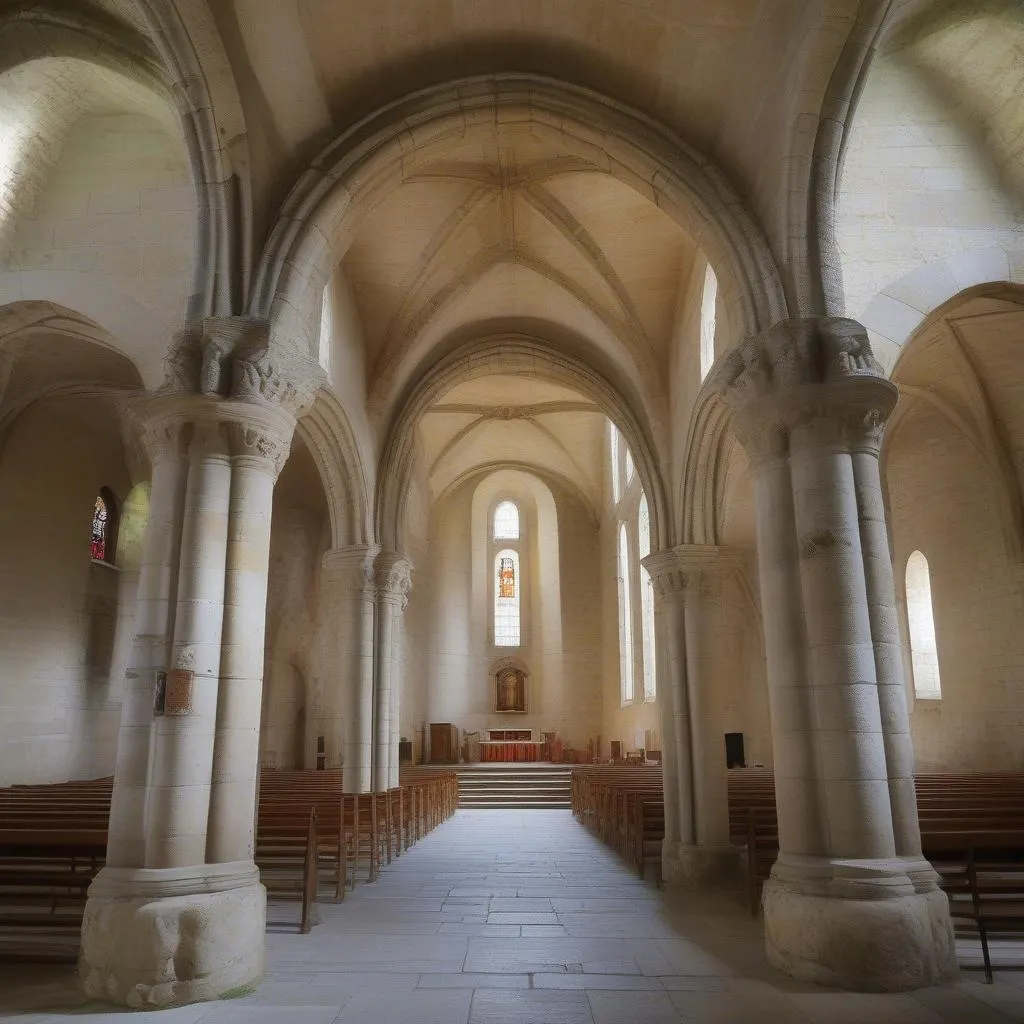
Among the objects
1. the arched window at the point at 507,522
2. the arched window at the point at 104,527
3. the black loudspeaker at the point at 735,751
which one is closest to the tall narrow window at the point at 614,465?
the arched window at the point at 507,522

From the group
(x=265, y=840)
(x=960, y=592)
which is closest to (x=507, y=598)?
(x=960, y=592)

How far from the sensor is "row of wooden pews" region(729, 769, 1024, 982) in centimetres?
609

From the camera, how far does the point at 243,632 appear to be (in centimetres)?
661

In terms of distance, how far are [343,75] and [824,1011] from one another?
8.41 metres

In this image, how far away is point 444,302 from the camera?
13539 mm

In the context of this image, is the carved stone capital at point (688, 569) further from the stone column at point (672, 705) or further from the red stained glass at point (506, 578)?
the red stained glass at point (506, 578)

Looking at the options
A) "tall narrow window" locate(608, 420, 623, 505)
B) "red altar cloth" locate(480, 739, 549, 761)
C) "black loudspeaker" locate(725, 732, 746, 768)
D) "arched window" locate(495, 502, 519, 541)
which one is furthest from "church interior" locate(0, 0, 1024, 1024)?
"arched window" locate(495, 502, 519, 541)

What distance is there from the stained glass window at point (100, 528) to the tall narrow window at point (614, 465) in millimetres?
13057

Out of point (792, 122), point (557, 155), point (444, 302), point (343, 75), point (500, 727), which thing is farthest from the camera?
point (500, 727)

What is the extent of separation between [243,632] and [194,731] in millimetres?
812

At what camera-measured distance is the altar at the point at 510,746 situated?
1014 inches

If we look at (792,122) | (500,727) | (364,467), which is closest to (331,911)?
(364,467)

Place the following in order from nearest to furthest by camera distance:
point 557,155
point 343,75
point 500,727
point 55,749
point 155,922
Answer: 1. point 155,922
2. point 343,75
3. point 557,155
4. point 55,749
5. point 500,727

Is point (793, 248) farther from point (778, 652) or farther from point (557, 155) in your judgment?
point (557, 155)
